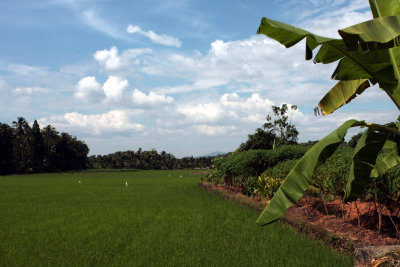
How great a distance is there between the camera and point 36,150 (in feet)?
171

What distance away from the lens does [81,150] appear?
6425cm

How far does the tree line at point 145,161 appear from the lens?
69.6 metres

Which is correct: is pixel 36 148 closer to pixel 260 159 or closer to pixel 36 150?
pixel 36 150

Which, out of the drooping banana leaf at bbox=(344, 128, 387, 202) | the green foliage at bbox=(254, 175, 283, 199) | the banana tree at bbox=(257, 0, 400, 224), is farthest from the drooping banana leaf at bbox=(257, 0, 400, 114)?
the green foliage at bbox=(254, 175, 283, 199)

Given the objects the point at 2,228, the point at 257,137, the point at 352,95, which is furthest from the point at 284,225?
the point at 257,137

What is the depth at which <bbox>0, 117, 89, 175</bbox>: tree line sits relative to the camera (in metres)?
50.3

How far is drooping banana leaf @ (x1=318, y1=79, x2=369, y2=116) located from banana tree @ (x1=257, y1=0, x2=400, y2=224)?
93 cm

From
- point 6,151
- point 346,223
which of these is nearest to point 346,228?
point 346,223

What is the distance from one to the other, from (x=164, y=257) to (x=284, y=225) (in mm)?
3463

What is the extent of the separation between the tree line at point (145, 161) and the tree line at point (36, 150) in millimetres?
6575

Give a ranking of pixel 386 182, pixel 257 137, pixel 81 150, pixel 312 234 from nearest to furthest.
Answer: pixel 386 182 → pixel 312 234 → pixel 257 137 → pixel 81 150

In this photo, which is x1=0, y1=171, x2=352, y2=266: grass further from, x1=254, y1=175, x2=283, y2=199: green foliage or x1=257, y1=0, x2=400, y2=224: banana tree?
x1=257, y1=0, x2=400, y2=224: banana tree

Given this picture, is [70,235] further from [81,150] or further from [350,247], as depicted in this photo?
[81,150]

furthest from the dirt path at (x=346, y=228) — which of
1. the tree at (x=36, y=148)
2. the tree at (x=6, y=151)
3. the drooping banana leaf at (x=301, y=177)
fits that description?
the tree at (x=36, y=148)
